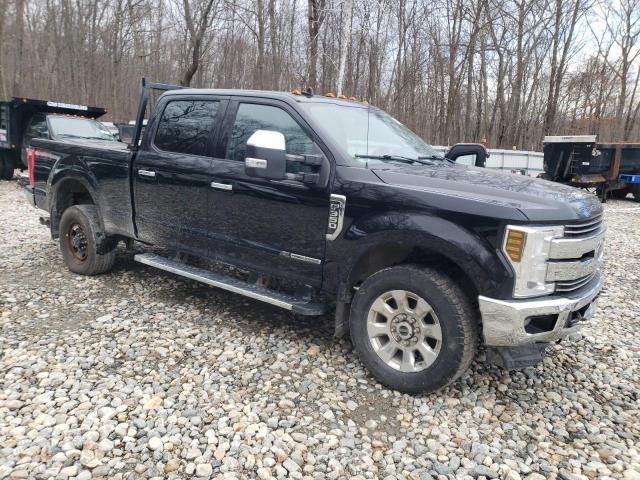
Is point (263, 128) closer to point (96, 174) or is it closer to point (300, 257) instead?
point (300, 257)

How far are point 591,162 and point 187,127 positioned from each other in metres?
13.6

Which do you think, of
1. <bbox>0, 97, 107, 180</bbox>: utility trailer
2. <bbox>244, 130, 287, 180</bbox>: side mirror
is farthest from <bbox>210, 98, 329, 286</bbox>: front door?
<bbox>0, 97, 107, 180</bbox>: utility trailer

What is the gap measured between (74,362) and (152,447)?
1262 mm

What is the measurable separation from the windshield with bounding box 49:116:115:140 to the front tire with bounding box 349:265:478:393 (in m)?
10.6

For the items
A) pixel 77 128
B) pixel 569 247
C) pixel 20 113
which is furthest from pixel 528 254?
pixel 20 113

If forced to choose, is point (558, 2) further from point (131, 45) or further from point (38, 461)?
point (38, 461)

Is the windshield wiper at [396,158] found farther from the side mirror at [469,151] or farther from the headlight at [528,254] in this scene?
the headlight at [528,254]

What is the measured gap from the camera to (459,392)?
137 inches

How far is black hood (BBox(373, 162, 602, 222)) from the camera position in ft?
9.84

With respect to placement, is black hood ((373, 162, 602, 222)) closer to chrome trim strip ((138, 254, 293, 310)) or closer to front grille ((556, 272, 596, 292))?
front grille ((556, 272, 596, 292))

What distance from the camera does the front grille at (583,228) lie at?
3.06m

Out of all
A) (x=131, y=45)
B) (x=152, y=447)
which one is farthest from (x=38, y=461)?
(x=131, y=45)

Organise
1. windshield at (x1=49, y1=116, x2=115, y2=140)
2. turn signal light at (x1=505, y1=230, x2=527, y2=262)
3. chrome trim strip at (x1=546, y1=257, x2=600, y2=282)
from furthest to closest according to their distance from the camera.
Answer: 1. windshield at (x1=49, y1=116, x2=115, y2=140)
2. chrome trim strip at (x1=546, y1=257, x2=600, y2=282)
3. turn signal light at (x1=505, y1=230, x2=527, y2=262)

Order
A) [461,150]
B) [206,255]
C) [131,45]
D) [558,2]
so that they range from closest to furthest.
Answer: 1. [206,255]
2. [461,150]
3. [558,2]
4. [131,45]
